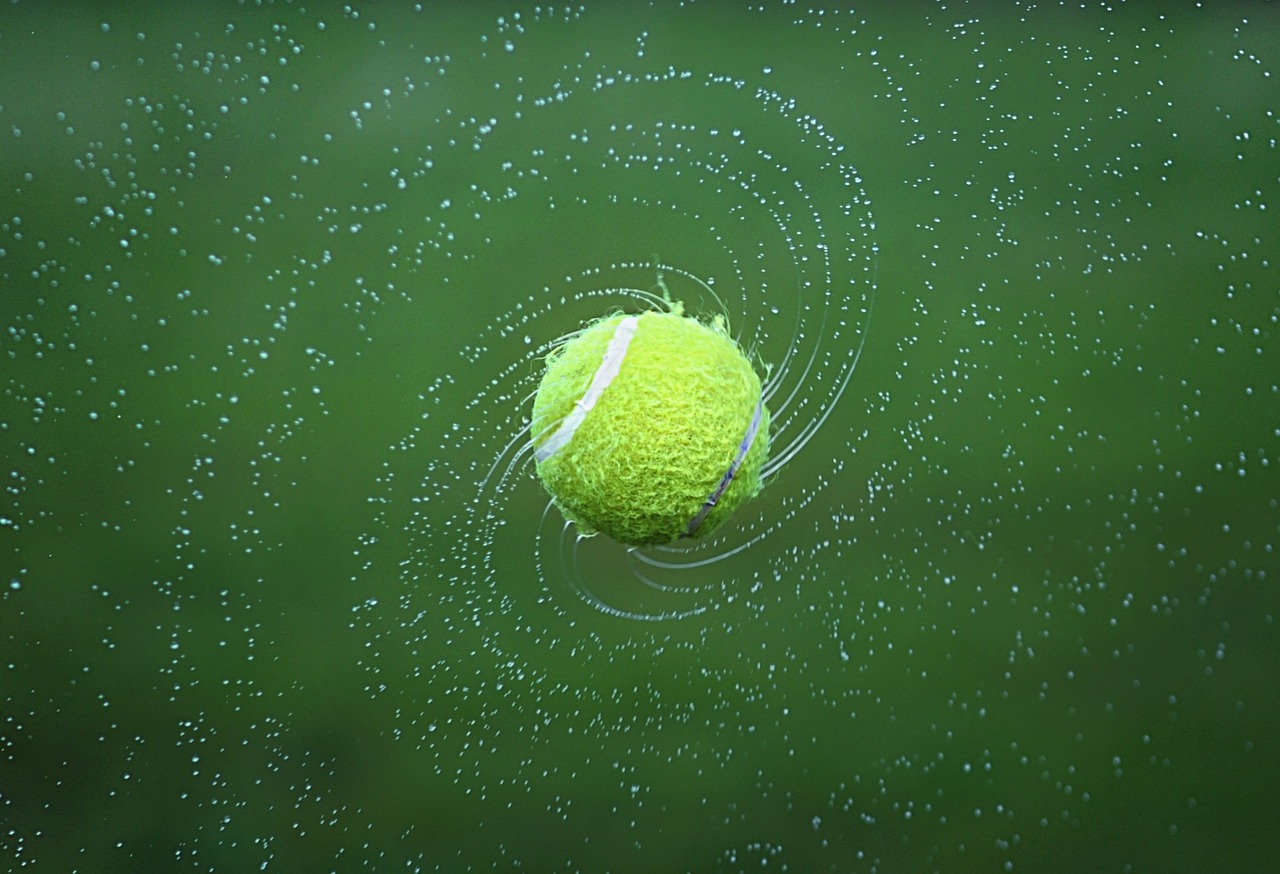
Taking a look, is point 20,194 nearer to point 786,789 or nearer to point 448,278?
point 448,278

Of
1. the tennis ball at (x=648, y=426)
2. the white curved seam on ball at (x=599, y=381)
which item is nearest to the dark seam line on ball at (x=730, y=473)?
the tennis ball at (x=648, y=426)

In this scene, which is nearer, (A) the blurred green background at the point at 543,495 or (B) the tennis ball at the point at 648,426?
(B) the tennis ball at the point at 648,426

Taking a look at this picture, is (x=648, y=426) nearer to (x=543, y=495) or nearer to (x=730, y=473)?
(x=730, y=473)

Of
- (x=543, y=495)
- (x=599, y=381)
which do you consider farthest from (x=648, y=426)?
(x=543, y=495)

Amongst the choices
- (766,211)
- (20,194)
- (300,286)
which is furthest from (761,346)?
(20,194)

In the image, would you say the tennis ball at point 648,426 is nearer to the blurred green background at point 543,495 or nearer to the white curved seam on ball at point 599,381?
the white curved seam on ball at point 599,381

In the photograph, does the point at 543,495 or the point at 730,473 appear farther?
the point at 543,495
